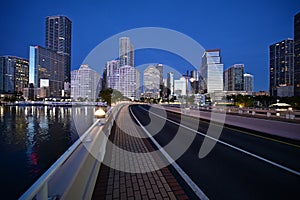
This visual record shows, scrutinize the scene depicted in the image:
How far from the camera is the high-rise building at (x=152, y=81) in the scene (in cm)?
15304

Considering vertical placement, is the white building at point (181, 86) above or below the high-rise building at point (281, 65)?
below

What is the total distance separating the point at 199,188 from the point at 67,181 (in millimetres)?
3080

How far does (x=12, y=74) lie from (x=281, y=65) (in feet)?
928

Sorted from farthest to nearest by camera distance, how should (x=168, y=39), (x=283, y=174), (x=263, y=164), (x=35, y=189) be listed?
(x=168, y=39), (x=263, y=164), (x=283, y=174), (x=35, y=189)

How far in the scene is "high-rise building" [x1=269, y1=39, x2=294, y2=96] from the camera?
17312cm

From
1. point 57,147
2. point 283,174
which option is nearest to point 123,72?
point 57,147

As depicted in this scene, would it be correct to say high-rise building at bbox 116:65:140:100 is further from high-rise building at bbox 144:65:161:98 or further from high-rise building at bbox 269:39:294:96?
high-rise building at bbox 269:39:294:96

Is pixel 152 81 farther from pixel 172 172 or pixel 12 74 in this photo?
pixel 172 172

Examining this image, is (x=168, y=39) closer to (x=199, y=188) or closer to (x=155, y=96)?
(x=199, y=188)

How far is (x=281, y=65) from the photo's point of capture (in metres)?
183

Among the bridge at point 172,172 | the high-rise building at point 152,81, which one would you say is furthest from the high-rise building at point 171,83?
the bridge at point 172,172

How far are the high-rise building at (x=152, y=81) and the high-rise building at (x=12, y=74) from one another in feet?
445

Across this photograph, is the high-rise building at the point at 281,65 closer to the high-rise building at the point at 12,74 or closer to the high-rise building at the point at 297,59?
the high-rise building at the point at 297,59

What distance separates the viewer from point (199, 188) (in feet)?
13.9
